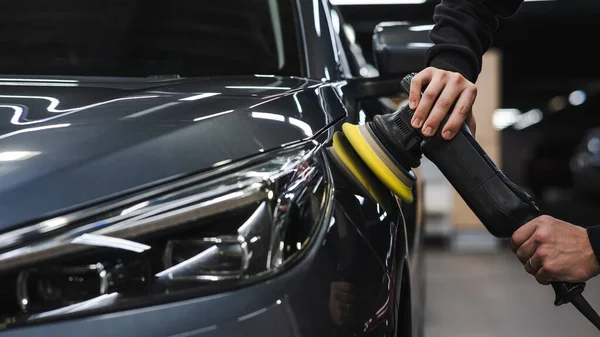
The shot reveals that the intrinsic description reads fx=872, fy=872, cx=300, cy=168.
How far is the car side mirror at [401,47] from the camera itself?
1.88m

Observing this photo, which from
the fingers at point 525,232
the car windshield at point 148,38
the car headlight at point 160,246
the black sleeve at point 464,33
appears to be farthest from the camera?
the car windshield at point 148,38

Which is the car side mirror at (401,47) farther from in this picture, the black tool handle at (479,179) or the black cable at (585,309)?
the black cable at (585,309)

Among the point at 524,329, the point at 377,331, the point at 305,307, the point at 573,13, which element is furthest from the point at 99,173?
the point at 573,13

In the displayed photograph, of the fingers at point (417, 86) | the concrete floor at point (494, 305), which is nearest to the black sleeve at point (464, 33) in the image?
the fingers at point (417, 86)

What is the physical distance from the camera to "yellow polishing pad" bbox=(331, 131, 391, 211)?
4.12ft

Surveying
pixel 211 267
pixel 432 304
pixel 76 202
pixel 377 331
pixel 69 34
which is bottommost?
pixel 432 304

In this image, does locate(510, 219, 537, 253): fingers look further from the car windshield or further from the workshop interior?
the car windshield

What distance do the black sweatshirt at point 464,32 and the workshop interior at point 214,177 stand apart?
0.16m

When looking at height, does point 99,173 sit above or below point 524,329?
above

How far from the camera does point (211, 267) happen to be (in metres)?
1.04

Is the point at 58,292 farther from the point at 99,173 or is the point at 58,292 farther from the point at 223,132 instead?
the point at 223,132

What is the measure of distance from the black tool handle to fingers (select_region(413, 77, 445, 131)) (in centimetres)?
1

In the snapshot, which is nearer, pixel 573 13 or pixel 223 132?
pixel 223 132

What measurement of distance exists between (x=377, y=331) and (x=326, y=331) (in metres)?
0.12
